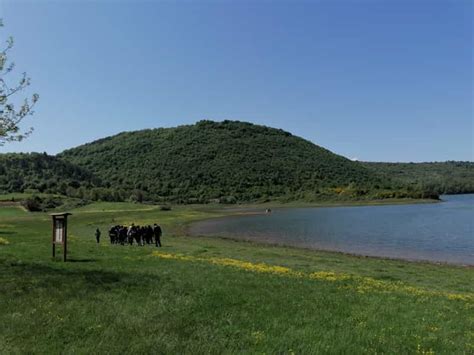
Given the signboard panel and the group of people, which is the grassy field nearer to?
the signboard panel

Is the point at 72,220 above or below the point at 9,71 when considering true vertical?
below

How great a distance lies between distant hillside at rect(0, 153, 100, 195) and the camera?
458 ft

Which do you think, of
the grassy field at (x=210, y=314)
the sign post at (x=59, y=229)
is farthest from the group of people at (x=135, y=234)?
the grassy field at (x=210, y=314)

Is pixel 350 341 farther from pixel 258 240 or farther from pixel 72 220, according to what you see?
pixel 72 220

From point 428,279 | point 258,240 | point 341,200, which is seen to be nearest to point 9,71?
point 428,279

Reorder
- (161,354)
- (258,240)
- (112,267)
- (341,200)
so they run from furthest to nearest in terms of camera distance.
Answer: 1. (341,200)
2. (258,240)
3. (112,267)
4. (161,354)

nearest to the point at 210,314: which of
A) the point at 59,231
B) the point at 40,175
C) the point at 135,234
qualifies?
the point at 59,231

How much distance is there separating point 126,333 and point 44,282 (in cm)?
643

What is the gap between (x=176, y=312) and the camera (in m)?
10.7

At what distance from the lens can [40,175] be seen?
15675 cm

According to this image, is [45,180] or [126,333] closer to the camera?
[126,333]

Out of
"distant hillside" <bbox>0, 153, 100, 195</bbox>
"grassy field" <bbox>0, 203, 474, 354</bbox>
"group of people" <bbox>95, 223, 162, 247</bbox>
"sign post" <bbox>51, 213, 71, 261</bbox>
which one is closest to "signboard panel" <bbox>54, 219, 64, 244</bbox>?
"sign post" <bbox>51, 213, 71, 261</bbox>

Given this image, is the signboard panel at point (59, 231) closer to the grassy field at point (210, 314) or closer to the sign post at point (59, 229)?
the sign post at point (59, 229)

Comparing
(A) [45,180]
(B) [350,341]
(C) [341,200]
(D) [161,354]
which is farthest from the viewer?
(C) [341,200]
